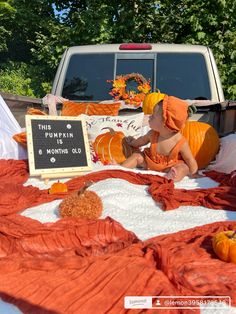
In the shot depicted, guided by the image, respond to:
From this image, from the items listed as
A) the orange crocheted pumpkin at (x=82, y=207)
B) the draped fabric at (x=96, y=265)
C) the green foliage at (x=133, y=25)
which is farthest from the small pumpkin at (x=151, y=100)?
the green foliage at (x=133, y=25)

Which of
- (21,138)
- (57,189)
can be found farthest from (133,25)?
(57,189)

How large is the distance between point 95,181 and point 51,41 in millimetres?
7964

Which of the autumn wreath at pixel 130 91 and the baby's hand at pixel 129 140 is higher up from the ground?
the autumn wreath at pixel 130 91

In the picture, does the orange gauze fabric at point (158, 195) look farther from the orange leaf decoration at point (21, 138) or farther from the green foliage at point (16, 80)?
the green foliage at point (16, 80)

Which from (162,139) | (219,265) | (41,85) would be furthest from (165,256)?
(41,85)

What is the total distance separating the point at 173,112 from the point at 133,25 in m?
6.69

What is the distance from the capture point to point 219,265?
5.62 feet

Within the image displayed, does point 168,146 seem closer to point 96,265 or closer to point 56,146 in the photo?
point 56,146

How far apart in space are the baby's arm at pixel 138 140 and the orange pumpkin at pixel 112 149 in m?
0.05

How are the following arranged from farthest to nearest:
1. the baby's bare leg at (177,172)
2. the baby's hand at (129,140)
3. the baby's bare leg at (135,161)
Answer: the baby's hand at (129,140), the baby's bare leg at (135,161), the baby's bare leg at (177,172)

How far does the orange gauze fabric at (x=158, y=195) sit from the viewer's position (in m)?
2.42

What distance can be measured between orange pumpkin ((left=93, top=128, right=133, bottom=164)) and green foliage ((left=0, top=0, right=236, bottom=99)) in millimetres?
4922

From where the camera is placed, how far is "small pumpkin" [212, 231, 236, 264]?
5.69ft

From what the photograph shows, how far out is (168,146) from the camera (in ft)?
10.9
